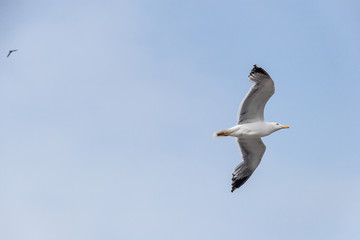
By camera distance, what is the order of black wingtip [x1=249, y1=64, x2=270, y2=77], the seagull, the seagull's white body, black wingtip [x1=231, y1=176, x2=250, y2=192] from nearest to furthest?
1. black wingtip [x1=249, y1=64, x2=270, y2=77]
2. the seagull
3. the seagull's white body
4. black wingtip [x1=231, y1=176, x2=250, y2=192]

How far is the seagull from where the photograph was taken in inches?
1051

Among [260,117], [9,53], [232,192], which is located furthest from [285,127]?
[9,53]

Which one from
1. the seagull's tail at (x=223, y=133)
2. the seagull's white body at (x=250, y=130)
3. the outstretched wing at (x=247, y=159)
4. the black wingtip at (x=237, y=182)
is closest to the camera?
the seagull's white body at (x=250, y=130)

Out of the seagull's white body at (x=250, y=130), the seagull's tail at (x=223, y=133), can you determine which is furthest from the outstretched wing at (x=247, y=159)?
the seagull's tail at (x=223, y=133)

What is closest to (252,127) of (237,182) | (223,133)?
(223,133)

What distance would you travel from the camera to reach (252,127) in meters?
27.5

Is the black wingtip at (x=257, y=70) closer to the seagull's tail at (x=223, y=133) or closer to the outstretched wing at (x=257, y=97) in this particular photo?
the outstretched wing at (x=257, y=97)

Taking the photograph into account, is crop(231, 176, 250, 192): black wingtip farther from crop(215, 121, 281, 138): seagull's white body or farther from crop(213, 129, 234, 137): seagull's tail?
crop(213, 129, 234, 137): seagull's tail

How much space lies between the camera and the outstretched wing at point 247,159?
2845 centimetres

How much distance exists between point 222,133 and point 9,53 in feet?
41.6

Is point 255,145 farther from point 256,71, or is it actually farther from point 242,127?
point 256,71

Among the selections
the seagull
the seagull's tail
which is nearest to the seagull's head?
the seagull

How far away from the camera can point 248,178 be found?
94.5 ft

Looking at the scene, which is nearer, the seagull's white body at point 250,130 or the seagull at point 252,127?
the seagull at point 252,127
